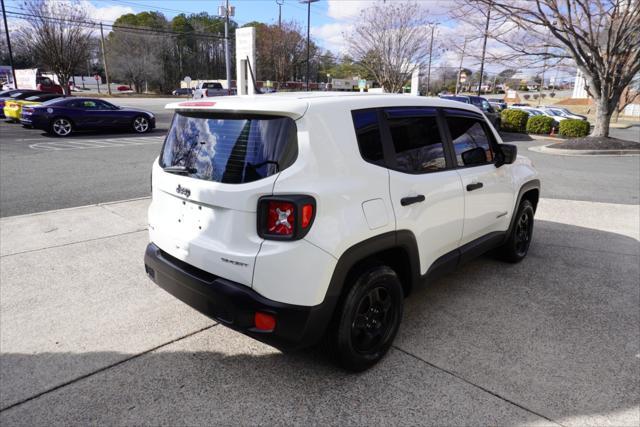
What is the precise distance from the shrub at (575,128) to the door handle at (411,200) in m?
19.0

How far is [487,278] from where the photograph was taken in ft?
Result: 14.1

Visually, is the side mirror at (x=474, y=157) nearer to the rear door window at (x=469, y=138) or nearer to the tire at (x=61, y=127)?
the rear door window at (x=469, y=138)

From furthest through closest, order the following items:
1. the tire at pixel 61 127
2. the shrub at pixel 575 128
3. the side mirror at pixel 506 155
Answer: the shrub at pixel 575 128 < the tire at pixel 61 127 < the side mirror at pixel 506 155

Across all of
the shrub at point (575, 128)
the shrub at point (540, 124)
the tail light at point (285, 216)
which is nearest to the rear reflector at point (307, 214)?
the tail light at point (285, 216)

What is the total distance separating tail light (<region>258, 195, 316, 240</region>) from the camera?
→ 2219 mm

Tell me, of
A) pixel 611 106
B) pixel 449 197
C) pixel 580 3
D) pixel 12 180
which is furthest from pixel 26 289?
pixel 611 106

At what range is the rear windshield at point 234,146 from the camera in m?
2.32

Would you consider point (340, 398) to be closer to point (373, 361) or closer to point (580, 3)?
point (373, 361)

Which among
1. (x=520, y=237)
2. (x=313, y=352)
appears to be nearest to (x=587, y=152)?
(x=520, y=237)

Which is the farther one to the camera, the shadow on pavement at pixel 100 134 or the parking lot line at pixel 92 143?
the shadow on pavement at pixel 100 134

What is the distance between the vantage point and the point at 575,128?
60.8 feet

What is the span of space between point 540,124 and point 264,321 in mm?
20997

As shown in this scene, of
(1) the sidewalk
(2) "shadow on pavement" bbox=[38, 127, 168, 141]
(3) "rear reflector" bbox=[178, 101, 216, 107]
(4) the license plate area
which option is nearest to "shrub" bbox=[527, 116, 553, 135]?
(2) "shadow on pavement" bbox=[38, 127, 168, 141]

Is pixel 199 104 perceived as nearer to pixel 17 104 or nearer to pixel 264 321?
pixel 264 321
